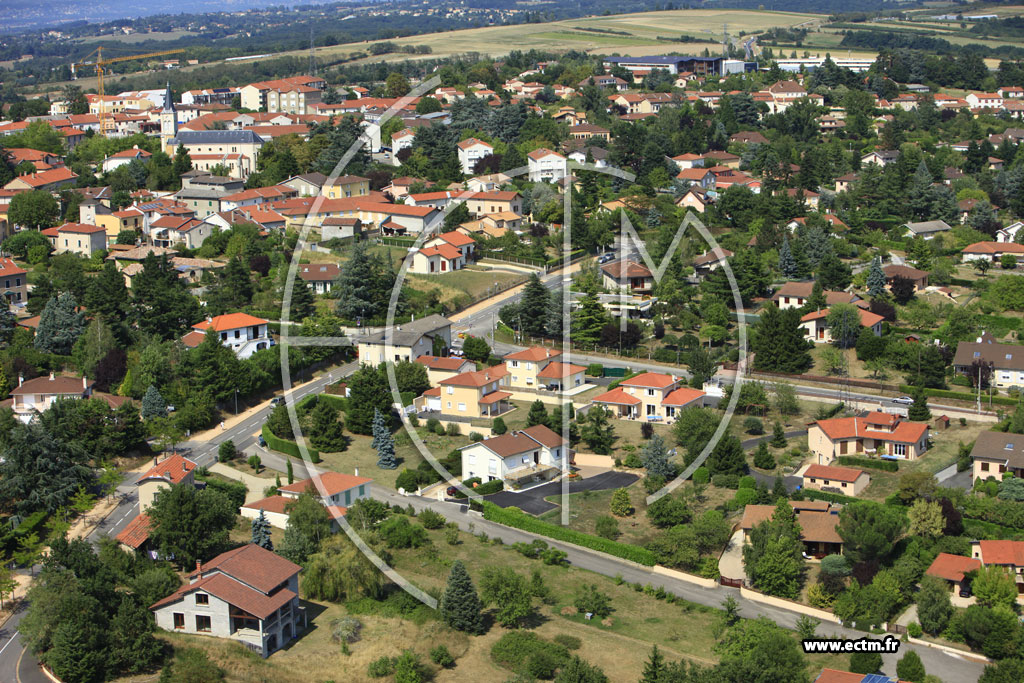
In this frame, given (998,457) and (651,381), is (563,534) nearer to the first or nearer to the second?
(651,381)

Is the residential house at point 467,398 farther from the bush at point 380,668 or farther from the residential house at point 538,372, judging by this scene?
the bush at point 380,668

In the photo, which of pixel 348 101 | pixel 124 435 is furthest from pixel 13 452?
pixel 348 101

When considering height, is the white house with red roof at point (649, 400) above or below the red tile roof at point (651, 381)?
below

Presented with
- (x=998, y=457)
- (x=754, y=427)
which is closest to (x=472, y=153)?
(x=754, y=427)

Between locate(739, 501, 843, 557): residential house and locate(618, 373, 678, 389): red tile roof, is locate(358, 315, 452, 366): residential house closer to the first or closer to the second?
locate(618, 373, 678, 389): red tile roof

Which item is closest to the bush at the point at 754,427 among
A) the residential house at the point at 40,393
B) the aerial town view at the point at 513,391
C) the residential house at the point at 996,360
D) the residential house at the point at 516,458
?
the aerial town view at the point at 513,391

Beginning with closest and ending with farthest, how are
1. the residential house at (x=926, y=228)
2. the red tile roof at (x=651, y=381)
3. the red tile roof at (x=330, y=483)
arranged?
the red tile roof at (x=330, y=483), the red tile roof at (x=651, y=381), the residential house at (x=926, y=228)

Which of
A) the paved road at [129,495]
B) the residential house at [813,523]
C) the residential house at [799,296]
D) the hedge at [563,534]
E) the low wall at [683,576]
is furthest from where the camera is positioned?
the residential house at [799,296]

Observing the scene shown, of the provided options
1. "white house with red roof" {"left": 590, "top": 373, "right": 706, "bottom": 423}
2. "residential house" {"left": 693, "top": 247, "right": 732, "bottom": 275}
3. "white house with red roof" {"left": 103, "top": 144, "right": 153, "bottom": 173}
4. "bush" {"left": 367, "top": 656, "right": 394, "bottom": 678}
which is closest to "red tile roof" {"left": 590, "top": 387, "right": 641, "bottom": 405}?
"white house with red roof" {"left": 590, "top": 373, "right": 706, "bottom": 423}

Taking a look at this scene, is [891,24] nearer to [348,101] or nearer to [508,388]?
[348,101]
